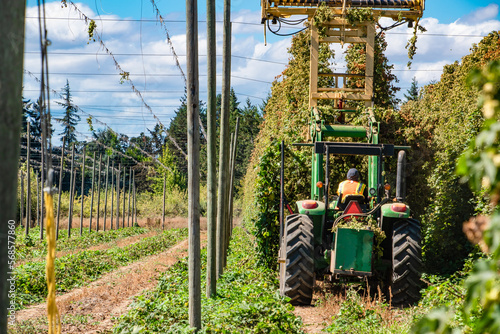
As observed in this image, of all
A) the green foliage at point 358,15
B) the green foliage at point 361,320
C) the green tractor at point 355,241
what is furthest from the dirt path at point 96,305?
the green foliage at point 358,15

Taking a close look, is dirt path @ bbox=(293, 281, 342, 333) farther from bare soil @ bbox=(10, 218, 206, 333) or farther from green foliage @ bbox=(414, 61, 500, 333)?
green foliage @ bbox=(414, 61, 500, 333)

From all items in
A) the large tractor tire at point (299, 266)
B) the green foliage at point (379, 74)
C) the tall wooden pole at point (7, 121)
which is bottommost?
the large tractor tire at point (299, 266)

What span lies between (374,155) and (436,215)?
3.29m

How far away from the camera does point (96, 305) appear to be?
11.1 metres

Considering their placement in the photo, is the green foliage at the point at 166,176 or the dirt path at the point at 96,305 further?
the green foliage at the point at 166,176

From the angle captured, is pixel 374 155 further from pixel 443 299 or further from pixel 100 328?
pixel 100 328

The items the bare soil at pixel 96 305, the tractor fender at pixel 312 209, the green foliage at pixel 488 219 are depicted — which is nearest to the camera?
the green foliage at pixel 488 219

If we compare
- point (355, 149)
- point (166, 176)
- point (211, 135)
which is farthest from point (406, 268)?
point (166, 176)

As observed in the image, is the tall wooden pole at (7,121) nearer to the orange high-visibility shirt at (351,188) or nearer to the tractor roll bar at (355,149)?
the tractor roll bar at (355,149)

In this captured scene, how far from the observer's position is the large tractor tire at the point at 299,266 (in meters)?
9.34

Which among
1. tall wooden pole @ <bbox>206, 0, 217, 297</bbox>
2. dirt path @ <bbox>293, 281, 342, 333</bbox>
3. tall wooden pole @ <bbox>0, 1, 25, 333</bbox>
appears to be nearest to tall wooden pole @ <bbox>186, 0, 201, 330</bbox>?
dirt path @ <bbox>293, 281, 342, 333</bbox>

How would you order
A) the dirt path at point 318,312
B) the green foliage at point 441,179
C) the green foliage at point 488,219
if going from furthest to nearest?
the green foliage at point 441,179, the dirt path at point 318,312, the green foliage at point 488,219

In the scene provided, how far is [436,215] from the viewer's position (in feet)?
40.8

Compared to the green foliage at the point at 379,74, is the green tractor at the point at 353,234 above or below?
below
